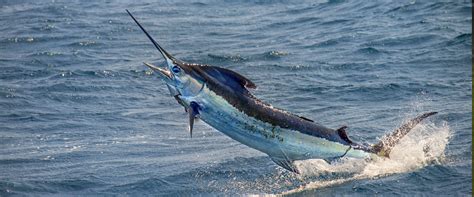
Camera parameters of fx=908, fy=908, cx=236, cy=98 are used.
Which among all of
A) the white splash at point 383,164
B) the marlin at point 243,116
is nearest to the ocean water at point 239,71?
the white splash at point 383,164

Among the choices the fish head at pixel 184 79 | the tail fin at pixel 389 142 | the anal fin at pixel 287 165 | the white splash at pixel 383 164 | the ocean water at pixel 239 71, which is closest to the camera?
the fish head at pixel 184 79

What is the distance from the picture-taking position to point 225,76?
22.0ft

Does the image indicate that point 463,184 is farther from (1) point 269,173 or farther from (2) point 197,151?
(2) point 197,151

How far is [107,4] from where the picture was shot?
2903 centimetres

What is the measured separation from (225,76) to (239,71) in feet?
36.3

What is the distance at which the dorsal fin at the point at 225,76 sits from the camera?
6.68 meters

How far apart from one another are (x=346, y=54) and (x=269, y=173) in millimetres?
8841

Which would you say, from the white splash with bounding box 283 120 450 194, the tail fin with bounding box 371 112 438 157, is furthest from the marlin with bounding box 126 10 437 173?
the white splash with bounding box 283 120 450 194

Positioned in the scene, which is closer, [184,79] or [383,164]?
[184,79]

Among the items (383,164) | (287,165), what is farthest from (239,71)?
(287,165)

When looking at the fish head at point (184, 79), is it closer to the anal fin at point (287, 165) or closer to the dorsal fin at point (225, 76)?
the dorsal fin at point (225, 76)

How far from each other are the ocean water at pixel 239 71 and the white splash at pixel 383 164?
22 mm

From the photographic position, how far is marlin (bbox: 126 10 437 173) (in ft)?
21.8

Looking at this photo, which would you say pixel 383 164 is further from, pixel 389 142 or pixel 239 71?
pixel 239 71
